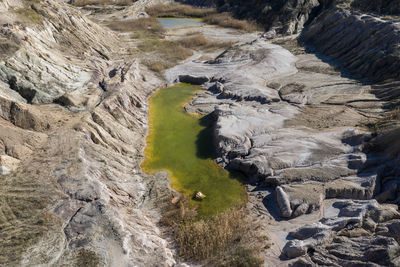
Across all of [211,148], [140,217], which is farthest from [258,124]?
[140,217]

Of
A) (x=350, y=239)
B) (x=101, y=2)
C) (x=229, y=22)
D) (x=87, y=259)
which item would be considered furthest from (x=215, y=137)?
(x=101, y=2)

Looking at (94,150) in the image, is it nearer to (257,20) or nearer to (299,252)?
(299,252)

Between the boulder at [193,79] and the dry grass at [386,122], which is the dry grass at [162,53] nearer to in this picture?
the boulder at [193,79]

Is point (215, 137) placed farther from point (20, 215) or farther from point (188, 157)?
point (20, 215)

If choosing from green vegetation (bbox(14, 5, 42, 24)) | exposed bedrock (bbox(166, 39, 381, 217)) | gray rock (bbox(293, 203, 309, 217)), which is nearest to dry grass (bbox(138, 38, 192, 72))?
exposed bedrock (bbox(166, 39, 381, 217))

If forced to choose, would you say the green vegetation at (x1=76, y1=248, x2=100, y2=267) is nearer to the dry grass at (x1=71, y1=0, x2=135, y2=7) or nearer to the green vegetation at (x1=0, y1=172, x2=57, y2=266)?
the green vegetation at (x1=0, y1=172, x2=57, y2=266)

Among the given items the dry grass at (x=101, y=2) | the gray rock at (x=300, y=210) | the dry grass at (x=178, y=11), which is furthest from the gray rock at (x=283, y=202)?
the dry grass at (x=101, y=2)
